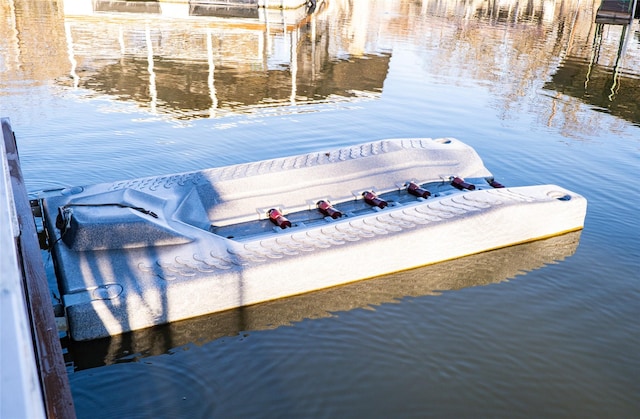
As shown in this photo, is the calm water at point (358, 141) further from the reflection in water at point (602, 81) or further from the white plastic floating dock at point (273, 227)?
the white plastic floating dock at point (273, 227)

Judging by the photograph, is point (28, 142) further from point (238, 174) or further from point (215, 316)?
point (215, 316)

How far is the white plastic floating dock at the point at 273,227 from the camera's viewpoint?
221 inches

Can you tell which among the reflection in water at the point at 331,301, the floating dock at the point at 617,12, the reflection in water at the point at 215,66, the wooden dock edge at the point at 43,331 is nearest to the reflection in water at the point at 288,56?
the reflection in water at the point at 215,66

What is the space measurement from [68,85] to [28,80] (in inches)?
43.1

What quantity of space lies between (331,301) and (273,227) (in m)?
1.24

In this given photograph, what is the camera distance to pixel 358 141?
11.6 m

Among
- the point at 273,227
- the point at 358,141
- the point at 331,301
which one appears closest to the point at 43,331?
the point at 331,301

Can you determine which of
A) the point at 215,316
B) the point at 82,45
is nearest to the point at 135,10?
the point at 82,45

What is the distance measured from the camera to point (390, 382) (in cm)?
543

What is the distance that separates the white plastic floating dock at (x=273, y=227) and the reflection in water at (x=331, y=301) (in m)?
0.10

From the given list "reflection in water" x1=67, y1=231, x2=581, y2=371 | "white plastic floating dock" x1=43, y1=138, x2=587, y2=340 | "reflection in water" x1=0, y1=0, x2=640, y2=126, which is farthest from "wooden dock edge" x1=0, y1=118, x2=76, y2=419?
"reflection in water" x1=0, y1=0, x2=640, y2=126

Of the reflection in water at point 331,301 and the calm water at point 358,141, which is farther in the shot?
the reflection in water at point 331,301

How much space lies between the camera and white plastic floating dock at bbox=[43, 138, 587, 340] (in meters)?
5.61

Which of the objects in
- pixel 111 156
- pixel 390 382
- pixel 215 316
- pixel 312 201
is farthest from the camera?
pixel 111 156
